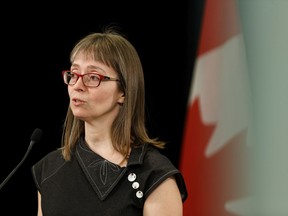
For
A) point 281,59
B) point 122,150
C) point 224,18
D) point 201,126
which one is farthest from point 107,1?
point 122,150

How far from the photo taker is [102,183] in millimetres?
1778

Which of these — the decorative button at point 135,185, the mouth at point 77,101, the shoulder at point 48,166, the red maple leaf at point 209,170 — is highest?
the mouth at point 77,101

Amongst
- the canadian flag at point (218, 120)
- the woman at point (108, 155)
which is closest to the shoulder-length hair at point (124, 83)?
the woman at point (108, 155)

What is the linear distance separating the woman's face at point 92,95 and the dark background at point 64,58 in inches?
46.0

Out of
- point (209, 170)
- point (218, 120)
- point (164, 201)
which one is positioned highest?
point (164, 201)

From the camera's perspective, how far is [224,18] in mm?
2793

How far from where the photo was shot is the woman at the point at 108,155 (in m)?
1.73

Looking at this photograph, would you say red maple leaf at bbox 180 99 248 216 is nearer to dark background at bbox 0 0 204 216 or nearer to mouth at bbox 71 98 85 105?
dark background at bbox 0 0 204 216

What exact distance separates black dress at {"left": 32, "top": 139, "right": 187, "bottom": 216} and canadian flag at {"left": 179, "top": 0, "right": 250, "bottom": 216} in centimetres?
84

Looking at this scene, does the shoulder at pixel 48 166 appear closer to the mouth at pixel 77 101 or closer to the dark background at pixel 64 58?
the mouth at pixel 77 101

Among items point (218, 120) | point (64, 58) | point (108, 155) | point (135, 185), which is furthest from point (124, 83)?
point (64, 58)

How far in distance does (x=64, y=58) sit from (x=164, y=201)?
156 cm

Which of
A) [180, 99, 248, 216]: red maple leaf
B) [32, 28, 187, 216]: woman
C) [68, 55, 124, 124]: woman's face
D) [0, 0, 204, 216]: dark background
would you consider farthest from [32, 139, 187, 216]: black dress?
[0, 0, 204, 216]: dark background

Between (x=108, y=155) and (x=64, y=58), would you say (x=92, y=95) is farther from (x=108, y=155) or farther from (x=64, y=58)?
(x=64, y=58)
